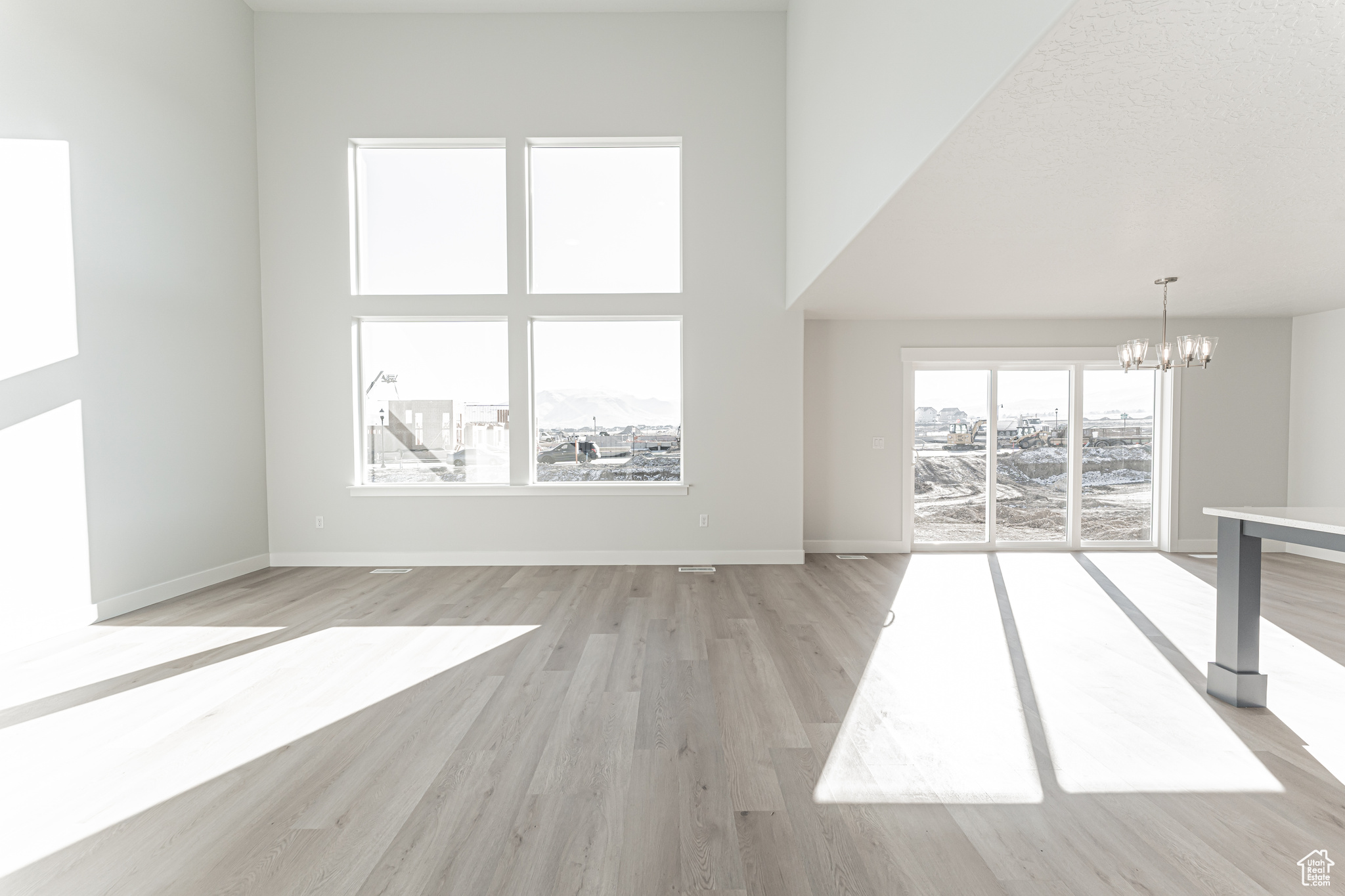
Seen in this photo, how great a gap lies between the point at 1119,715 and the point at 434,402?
570 centimetres

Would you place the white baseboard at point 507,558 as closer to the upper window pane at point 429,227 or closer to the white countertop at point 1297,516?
the upper window pane at point 429,227

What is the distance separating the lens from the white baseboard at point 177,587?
13.7 feet

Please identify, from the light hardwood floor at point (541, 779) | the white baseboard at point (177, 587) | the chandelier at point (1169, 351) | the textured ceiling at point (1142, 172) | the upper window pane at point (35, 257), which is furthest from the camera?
the chandelier at point (1169, 351)

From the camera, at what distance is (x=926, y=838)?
5.99ft

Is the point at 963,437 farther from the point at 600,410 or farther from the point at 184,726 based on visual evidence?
the point at 184,726

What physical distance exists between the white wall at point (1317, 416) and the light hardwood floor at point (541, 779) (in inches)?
113

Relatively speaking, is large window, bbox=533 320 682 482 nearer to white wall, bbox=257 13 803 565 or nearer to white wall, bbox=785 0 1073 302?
white wall, bbox=257 13 803 565

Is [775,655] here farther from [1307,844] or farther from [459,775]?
[1307,844]

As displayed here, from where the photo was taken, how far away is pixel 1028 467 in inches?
249

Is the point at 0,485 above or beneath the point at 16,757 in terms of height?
above

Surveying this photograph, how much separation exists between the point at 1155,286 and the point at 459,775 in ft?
19.6

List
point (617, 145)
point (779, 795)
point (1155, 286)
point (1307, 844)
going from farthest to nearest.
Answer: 1. point (617, 145)
2. point (1155, 286)
3. point (779, 795)
4. point (1307, 844)

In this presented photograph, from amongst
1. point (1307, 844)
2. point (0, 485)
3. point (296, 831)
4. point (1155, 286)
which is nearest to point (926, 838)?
point (1307, 844)


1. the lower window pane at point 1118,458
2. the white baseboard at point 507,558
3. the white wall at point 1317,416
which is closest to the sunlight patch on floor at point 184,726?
the white baseboard at point 507,558
